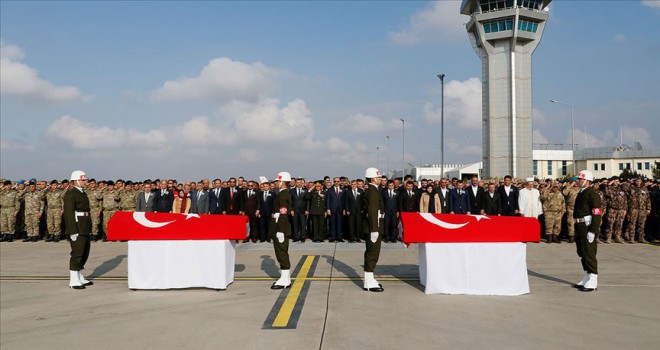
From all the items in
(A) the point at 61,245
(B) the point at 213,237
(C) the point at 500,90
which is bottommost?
(A) the point at 61,245

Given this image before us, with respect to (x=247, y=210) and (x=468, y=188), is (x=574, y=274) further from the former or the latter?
(x=247, y=210)

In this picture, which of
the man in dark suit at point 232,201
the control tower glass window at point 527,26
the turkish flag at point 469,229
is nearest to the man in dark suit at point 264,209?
the man in dark suit at point 232,201

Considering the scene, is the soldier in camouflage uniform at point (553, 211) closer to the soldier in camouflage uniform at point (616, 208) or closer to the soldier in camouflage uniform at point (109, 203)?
the soldier in camouflage uniform at point (616, 208)

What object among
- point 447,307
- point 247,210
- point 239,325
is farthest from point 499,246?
point 247,210

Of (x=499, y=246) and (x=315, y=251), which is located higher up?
(x=499, y=246)

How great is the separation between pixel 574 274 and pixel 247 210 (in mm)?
9653

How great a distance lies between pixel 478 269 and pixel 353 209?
286 inches

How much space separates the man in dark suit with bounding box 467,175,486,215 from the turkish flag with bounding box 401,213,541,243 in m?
7.11

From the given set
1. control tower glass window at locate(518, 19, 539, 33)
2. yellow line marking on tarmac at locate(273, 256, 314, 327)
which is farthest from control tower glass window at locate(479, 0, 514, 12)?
yellow line marking on tarmac at locate(273, 256, 314, 327)

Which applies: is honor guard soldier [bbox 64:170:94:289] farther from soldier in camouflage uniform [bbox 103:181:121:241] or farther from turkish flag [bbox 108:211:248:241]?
soldier in camouflage uniform [bbox 103:181:121:241]

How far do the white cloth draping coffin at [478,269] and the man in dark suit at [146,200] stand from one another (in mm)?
10372

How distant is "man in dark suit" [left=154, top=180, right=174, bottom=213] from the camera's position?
1489 centimetres

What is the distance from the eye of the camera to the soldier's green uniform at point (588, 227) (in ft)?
25.5

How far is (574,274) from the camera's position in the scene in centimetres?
920
